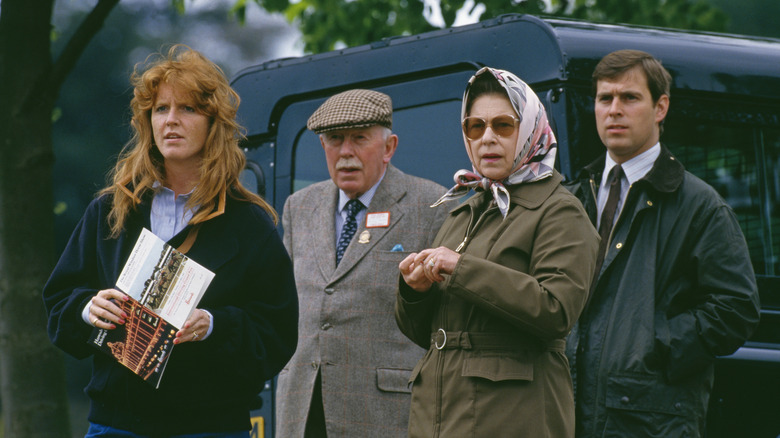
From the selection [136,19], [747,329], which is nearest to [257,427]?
[747,329]

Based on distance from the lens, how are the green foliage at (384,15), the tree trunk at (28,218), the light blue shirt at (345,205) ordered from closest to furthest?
the light blue shirt at (345,205) < the tree trunk at (28,218) < the green foliage at (384,15)

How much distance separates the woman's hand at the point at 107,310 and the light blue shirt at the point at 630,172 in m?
1.69

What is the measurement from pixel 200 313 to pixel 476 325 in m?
0.76

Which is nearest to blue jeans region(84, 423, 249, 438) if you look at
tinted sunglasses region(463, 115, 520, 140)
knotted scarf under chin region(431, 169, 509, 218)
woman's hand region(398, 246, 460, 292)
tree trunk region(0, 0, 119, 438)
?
woman's hand region(398, 246, 460, 292)

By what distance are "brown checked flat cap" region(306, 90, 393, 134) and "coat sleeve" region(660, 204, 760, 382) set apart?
51.2 inches

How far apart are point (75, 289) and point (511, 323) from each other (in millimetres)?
1242

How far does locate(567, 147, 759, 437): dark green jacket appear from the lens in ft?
10.5

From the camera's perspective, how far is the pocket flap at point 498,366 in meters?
2.70

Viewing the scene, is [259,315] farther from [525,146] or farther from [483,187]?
[525,146]

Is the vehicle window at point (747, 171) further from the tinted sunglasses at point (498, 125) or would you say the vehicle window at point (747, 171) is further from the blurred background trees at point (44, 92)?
the blurred background trees at point (44, 92)

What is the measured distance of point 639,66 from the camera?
352 cm

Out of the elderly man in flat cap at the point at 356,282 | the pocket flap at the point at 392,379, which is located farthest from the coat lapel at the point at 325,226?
the pocket flap at the point at 392,379

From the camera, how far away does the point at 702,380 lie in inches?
129

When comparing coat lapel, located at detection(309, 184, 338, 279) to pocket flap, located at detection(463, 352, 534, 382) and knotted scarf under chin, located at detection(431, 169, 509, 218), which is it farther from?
pocket flap, located at detection(463, 352, 534, 382)
